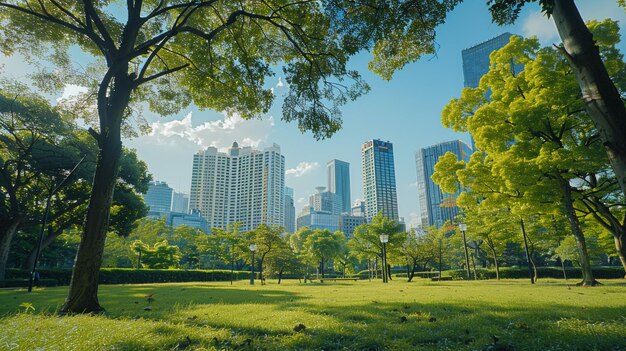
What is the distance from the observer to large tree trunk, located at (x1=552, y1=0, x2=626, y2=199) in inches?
101

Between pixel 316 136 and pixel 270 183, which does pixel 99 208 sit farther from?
pixel 270 183

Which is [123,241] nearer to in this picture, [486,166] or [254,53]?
[254,53]

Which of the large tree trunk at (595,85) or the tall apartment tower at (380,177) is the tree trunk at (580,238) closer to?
the large tree trunk at (595,85)

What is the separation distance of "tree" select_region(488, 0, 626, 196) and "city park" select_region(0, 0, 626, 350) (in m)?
0.01

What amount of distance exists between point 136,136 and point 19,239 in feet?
91.9

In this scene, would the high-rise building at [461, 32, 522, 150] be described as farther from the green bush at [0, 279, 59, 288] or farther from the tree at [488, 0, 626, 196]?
the tree at [488, 0, 626, 196]

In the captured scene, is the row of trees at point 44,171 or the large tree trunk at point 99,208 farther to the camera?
the row of trees at point 44,171

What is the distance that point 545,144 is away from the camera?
13508 millimetres

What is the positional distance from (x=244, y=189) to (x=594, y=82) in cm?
14282

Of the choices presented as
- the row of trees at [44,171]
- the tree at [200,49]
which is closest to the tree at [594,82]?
the tree at [200,49]

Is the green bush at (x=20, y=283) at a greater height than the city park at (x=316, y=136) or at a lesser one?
lesser

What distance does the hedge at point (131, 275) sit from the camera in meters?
23.8

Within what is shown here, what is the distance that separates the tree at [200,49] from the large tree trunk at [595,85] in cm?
463

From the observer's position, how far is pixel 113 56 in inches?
318
